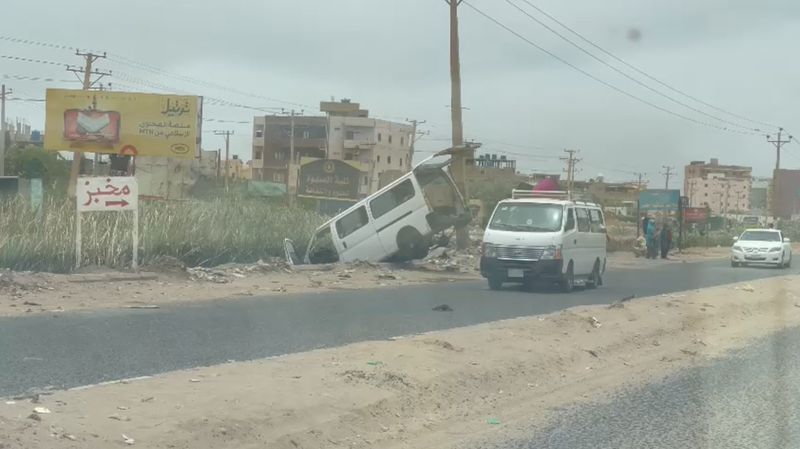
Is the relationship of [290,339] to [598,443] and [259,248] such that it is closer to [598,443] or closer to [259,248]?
[598,443]

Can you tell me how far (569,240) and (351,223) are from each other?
708 cm

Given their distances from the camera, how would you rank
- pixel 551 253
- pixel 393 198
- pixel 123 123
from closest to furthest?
pixel 551 253
pixel 393 198
pixel 123 123

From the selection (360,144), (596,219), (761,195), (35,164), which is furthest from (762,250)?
(761,195)

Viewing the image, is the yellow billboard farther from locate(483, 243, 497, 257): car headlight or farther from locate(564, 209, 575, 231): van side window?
locate(564, 209, 575, 231): van side window

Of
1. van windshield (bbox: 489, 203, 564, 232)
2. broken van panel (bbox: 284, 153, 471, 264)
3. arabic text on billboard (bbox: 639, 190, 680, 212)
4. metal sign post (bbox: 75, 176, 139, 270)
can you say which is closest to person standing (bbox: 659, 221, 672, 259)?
arabic text on billboard (bbox: 639, 190, 680, 212)

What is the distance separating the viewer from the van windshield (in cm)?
2184

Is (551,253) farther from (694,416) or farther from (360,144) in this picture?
(360,144)

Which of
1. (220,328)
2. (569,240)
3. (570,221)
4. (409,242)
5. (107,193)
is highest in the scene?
(107,193)

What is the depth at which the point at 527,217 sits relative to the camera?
2212cm

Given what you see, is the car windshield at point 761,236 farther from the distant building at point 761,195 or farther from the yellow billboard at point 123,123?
the distant building at point 761,195

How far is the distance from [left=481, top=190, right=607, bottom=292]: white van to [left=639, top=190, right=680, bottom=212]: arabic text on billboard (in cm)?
3235

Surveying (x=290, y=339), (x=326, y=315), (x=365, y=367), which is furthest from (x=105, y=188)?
(x=365, y=367)

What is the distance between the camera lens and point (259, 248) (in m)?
27.6

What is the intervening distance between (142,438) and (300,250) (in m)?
21.0
